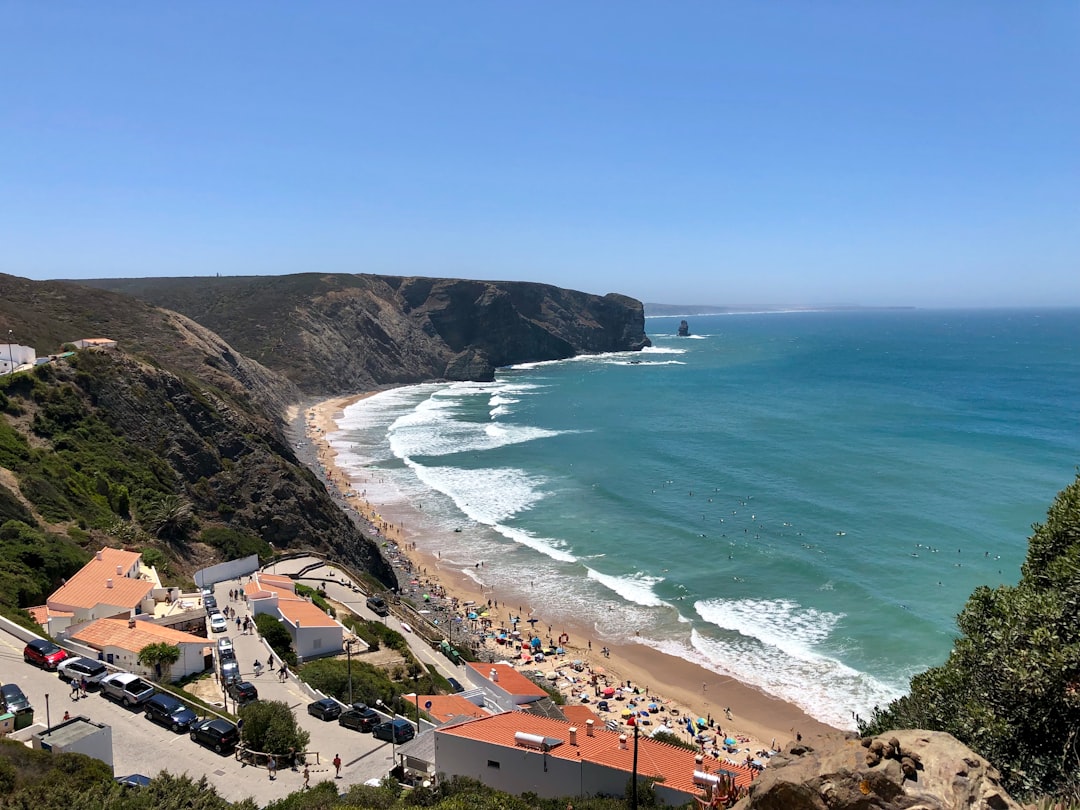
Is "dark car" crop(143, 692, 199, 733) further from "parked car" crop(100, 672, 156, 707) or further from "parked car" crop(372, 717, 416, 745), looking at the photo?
"parked car" crop(372, 717, 416, 745)

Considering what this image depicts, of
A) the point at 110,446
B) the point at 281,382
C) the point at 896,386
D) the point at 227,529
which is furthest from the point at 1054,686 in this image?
the point at 896,386

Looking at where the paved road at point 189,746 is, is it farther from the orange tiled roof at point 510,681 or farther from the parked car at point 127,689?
the orange tiled roof at point 510,681

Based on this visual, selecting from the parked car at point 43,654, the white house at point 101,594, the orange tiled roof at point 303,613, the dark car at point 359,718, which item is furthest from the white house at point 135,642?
the dark car at point 359,718

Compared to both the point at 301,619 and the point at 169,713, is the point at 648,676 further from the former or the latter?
the point at 169,713

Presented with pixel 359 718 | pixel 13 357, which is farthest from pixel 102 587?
pixel 13 357

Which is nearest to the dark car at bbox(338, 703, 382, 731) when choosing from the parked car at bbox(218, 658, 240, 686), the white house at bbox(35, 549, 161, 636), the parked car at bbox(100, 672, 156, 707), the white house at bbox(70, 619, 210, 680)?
the parked car at bbox(218, 658, 240, 686)
